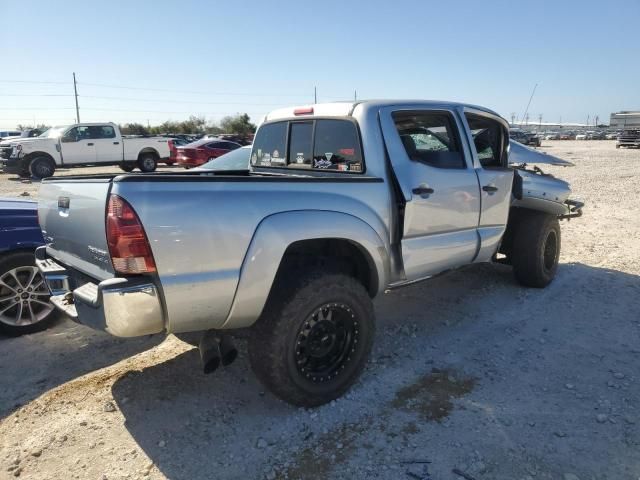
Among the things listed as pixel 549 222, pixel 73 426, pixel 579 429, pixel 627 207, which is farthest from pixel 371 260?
pixel 627 207

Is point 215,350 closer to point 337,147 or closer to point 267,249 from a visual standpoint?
point 267,249

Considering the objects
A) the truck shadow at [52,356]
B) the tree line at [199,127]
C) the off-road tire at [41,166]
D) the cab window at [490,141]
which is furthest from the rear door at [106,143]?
the tree line at [199,127]

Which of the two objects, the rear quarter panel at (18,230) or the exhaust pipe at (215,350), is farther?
the rear quarter panel at (18,230)

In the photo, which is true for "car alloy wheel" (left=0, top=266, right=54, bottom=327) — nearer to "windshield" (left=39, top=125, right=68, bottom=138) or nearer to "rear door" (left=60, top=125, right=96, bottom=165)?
"rear door" (left=60, top=125, right=96, bottom=165)

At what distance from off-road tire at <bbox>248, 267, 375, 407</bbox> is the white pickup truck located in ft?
59.9

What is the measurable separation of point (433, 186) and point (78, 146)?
18495 millimetres

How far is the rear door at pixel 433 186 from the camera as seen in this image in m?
3.68

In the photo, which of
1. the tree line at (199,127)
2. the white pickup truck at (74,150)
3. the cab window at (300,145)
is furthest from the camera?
the tree line at (199,127)

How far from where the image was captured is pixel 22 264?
4.29 meters

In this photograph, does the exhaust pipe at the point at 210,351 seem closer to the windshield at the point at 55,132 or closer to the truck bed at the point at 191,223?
the truck bed at the point at 191,223

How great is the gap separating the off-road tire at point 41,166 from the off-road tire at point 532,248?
17.8 meters

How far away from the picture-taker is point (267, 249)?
283 cm

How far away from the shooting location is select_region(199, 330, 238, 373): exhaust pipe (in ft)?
9.50

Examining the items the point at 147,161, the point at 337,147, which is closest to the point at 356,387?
the point at 337,147
